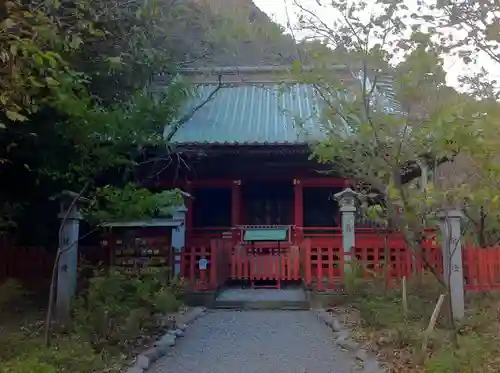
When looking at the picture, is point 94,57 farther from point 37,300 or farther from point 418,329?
point 418,329

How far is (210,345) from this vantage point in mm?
7055

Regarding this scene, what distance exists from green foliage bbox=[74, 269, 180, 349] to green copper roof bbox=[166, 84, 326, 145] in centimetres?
494

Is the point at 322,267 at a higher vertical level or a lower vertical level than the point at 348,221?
lower

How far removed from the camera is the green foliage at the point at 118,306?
6289 millimetres

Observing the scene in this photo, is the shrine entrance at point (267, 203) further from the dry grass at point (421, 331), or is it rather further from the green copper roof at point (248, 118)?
the dry grass at point (421, 331)

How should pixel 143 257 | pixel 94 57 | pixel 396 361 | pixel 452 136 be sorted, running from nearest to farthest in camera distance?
pixel 452 136
pixel 396 361
pixel 94 57
pixel 143 257

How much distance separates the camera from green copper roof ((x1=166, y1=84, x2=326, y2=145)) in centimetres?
1322

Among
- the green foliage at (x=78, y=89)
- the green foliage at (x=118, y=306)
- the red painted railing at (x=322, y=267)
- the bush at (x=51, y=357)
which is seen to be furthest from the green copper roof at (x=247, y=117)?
the bush at (x=51, y=357)

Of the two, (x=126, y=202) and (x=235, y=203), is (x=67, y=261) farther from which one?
(x=235, y=203)

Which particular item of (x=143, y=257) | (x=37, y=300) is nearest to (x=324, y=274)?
(x=143, y=257)

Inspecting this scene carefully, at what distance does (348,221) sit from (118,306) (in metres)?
5.43

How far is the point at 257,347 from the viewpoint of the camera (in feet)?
22.7

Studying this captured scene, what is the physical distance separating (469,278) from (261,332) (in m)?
3.70

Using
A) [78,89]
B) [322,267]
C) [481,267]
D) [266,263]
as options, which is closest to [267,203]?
[266,263]
